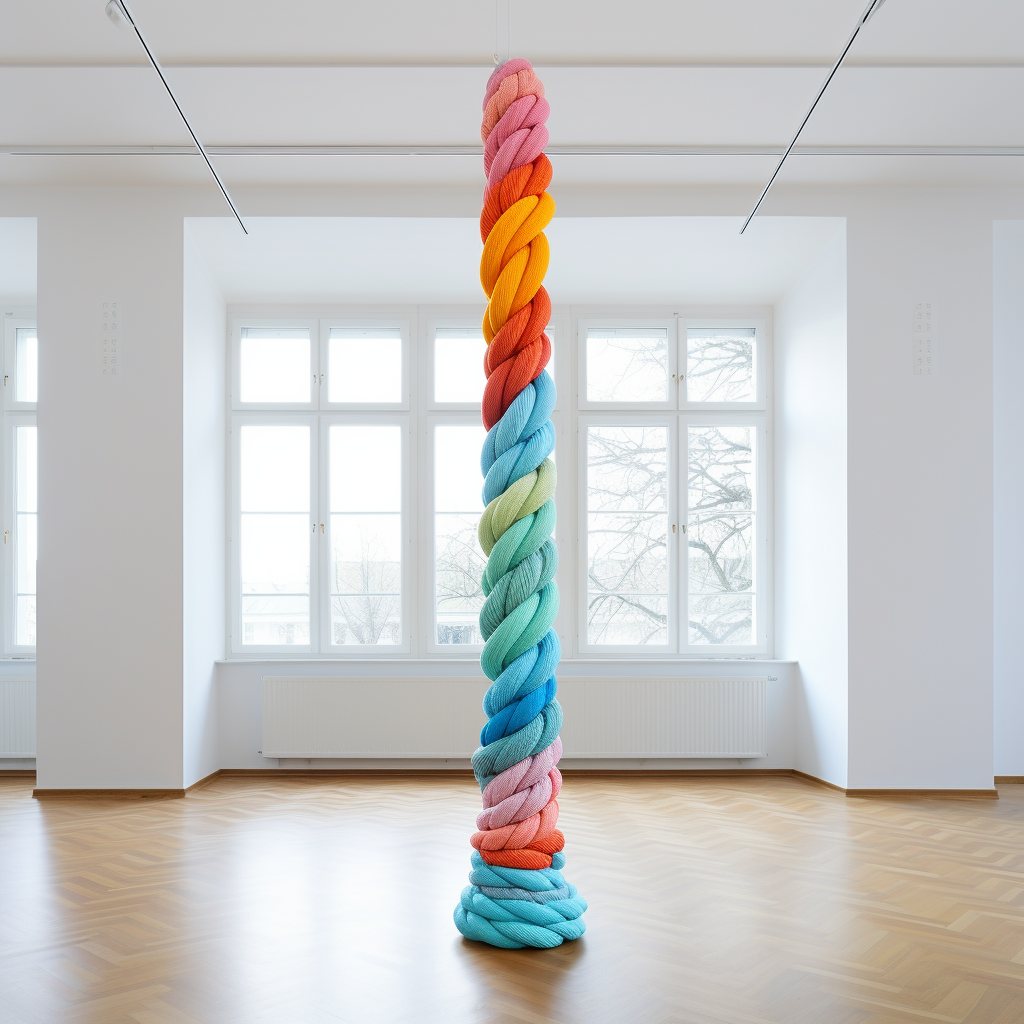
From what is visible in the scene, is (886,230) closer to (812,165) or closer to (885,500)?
(812,165)

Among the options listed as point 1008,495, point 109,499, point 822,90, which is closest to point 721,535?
point 1008,495

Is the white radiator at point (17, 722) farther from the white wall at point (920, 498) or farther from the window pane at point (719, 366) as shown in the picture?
the white wall at point (920, 498)

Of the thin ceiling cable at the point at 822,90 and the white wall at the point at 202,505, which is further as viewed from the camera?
the white wall at the point at 202,505

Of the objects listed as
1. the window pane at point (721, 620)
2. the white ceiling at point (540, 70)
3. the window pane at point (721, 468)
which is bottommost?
the window pane at point (721, 620)

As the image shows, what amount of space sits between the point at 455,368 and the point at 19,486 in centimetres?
310

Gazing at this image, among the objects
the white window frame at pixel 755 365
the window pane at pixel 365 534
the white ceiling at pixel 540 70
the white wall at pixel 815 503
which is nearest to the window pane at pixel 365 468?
the window pane at pixel 365 534

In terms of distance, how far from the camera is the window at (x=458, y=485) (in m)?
6.81

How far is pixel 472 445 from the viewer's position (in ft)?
22.8

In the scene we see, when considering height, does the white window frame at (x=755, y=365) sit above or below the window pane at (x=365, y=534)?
above

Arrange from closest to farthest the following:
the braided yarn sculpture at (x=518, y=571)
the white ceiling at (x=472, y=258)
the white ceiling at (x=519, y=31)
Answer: the braided yarn sculpture at (x=518, y=571)
the white ceiling at (x=519, y=31)
the white ceiling at (x=472, y=258)

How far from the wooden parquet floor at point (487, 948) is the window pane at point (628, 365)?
279cm

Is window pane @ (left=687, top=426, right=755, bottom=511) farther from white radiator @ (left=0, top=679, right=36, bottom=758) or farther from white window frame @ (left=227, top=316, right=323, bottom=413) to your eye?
white radiator @ (left=0, top=679, right=36, bottom=758)

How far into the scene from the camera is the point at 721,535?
22.6 feet

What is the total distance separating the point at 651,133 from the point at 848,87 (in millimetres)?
976
